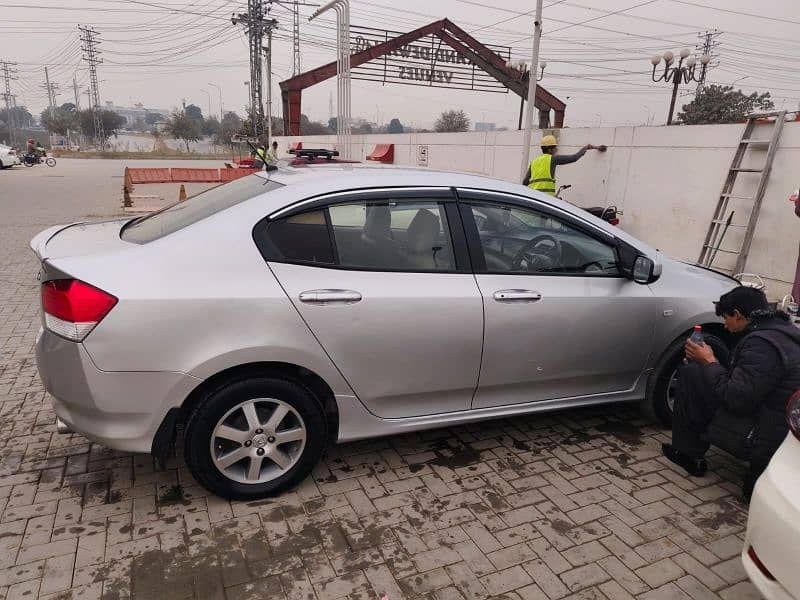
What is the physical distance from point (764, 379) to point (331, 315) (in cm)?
209

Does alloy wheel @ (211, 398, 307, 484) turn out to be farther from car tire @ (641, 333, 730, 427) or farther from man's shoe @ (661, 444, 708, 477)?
car tire @ (641, 333, 730, 427)

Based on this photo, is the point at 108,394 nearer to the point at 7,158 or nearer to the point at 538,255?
the point at 538,255

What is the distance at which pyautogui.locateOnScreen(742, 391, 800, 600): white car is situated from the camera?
186cm

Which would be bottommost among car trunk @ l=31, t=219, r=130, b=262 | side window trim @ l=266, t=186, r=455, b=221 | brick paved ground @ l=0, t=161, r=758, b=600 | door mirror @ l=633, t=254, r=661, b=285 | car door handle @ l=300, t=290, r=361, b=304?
brick paved ground @ l=0, t=161, r=758, b=600

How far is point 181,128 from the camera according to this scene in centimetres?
7500

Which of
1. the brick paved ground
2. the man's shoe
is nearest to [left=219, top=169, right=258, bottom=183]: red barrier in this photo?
the brick paved ground

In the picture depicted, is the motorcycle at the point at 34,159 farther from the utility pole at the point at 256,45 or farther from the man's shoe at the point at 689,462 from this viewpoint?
the man's shoe at the point at 689,462

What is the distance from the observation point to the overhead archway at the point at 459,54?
2366 cm

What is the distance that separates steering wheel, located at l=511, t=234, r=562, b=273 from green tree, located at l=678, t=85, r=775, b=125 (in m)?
39.1

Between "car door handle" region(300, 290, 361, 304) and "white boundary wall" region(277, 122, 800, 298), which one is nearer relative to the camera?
"car door handle" region(300, 290, 361, 304)

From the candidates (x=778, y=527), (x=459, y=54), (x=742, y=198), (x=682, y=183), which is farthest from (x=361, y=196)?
(x=459, y=54)

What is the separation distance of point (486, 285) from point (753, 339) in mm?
1317

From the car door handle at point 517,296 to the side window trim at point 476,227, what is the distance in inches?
4.6

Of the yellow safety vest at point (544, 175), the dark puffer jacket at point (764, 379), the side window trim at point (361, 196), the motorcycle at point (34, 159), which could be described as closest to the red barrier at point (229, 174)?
the yellow safety vest at point (544, 175)
